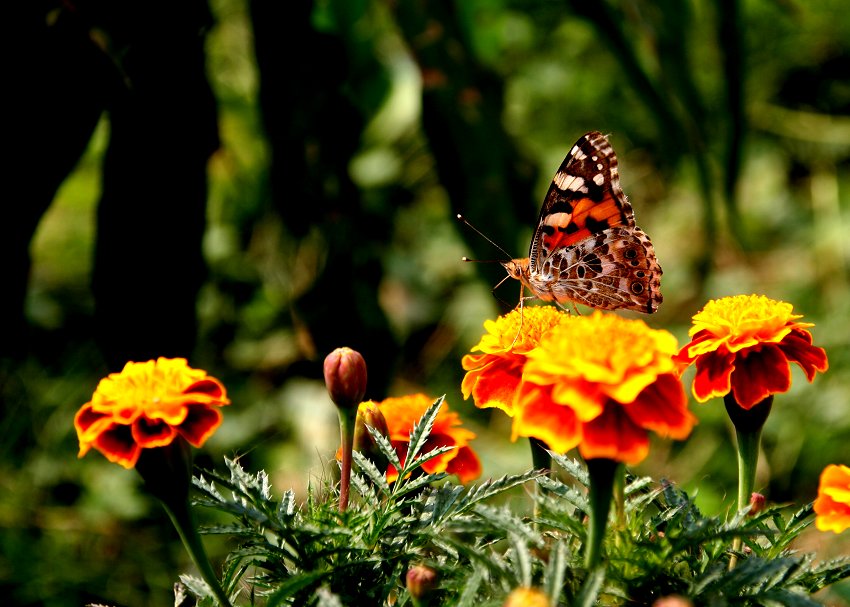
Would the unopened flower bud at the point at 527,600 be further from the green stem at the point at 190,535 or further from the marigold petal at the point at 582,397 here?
the green stem at the point at 190,535

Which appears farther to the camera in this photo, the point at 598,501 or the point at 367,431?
the point at 367,431

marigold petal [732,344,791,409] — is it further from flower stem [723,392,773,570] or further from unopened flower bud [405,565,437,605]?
unopened flower bud [405,565,437,605]

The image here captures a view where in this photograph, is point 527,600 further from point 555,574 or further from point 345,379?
point 345,379

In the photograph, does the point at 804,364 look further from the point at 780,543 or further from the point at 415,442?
the point at 415,442

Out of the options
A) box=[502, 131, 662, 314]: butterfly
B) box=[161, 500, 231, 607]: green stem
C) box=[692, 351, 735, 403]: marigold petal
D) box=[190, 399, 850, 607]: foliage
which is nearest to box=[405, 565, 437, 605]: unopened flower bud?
box=[190, 399, 850, 607]: foliage

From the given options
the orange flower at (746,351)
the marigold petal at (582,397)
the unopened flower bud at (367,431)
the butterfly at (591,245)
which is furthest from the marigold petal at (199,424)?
the butterfly at (591,245)

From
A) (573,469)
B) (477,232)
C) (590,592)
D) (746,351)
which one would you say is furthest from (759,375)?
(477,232)

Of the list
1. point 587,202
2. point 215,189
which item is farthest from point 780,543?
point 215,189
